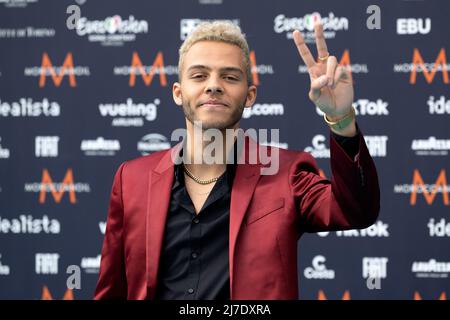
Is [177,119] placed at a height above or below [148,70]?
below

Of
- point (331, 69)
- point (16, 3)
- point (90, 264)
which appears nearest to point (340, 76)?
point (331, 69)

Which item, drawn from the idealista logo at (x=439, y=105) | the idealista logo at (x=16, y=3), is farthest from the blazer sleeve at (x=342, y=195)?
the idealista logo at (x=16, y=3)

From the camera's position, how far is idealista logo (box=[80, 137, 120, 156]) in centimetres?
446

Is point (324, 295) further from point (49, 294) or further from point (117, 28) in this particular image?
point (117, 28)

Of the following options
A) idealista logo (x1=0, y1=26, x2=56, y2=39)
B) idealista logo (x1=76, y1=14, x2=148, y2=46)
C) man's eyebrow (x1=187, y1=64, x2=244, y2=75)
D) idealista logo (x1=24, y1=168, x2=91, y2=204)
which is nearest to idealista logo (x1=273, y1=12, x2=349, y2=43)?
idealista logo (x1=76, y1=14, x2=148, y2=46)

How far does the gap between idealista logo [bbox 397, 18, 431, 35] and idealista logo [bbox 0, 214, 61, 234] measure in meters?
2.78

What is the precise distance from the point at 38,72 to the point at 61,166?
28.1 inches

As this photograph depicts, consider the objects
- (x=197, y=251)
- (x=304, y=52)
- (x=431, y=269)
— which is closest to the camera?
(x=304, y=52)

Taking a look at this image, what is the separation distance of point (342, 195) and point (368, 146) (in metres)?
2.73

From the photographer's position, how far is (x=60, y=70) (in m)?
4.52

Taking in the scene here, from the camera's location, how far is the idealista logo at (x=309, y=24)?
172 inches

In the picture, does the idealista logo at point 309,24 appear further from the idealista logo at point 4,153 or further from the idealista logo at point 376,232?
the idealista logo at point 4,153

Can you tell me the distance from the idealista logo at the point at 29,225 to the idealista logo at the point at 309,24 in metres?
2.11
